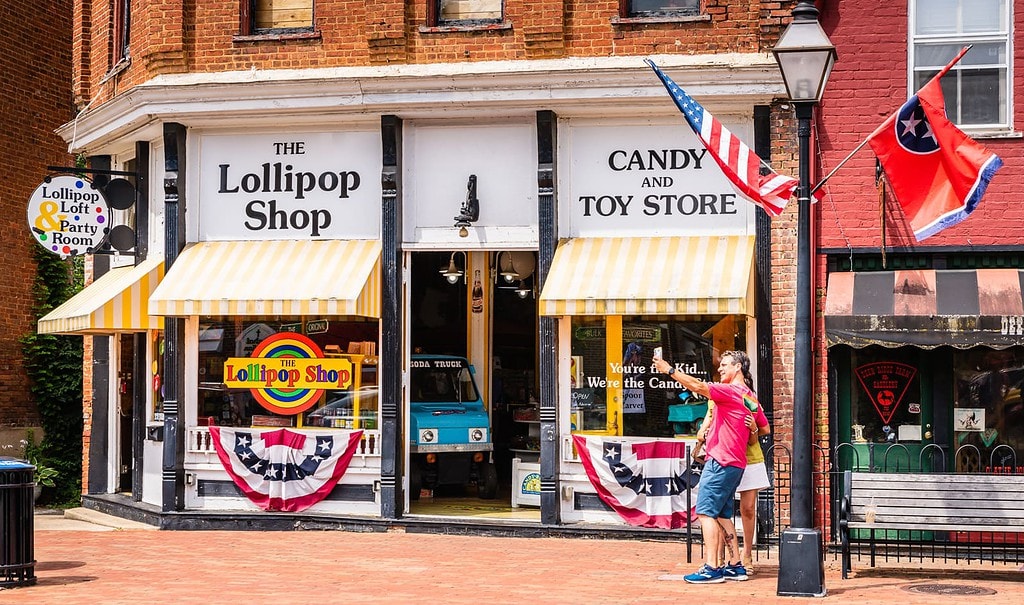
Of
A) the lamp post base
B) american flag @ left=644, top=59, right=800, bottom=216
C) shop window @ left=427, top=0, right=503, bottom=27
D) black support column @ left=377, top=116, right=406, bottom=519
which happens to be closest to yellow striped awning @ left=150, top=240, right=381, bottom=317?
black support column @ left=377, top=116, right=406, bottom=519

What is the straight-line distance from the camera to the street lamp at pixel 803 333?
1005cm

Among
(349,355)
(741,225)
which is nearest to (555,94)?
(741,225)

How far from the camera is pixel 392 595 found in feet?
33.5

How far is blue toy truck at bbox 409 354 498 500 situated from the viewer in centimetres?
1584

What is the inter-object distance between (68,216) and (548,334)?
6.00 m

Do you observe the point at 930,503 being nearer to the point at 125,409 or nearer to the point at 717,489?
the point at 717,489

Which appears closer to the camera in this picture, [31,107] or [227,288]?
[227,288]

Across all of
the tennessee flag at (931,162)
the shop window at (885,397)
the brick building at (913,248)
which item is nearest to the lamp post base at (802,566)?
the tennessee flag at (931,162)

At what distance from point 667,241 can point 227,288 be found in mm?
4820

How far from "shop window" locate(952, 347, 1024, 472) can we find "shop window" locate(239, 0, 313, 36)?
8068 millimetres

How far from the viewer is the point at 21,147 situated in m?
19.9

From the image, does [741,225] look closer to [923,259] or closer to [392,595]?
[923,259]

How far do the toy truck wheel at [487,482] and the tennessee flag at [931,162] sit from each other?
6697mm

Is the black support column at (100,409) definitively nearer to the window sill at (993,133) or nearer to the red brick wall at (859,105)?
the red brick wall at (859,105)
